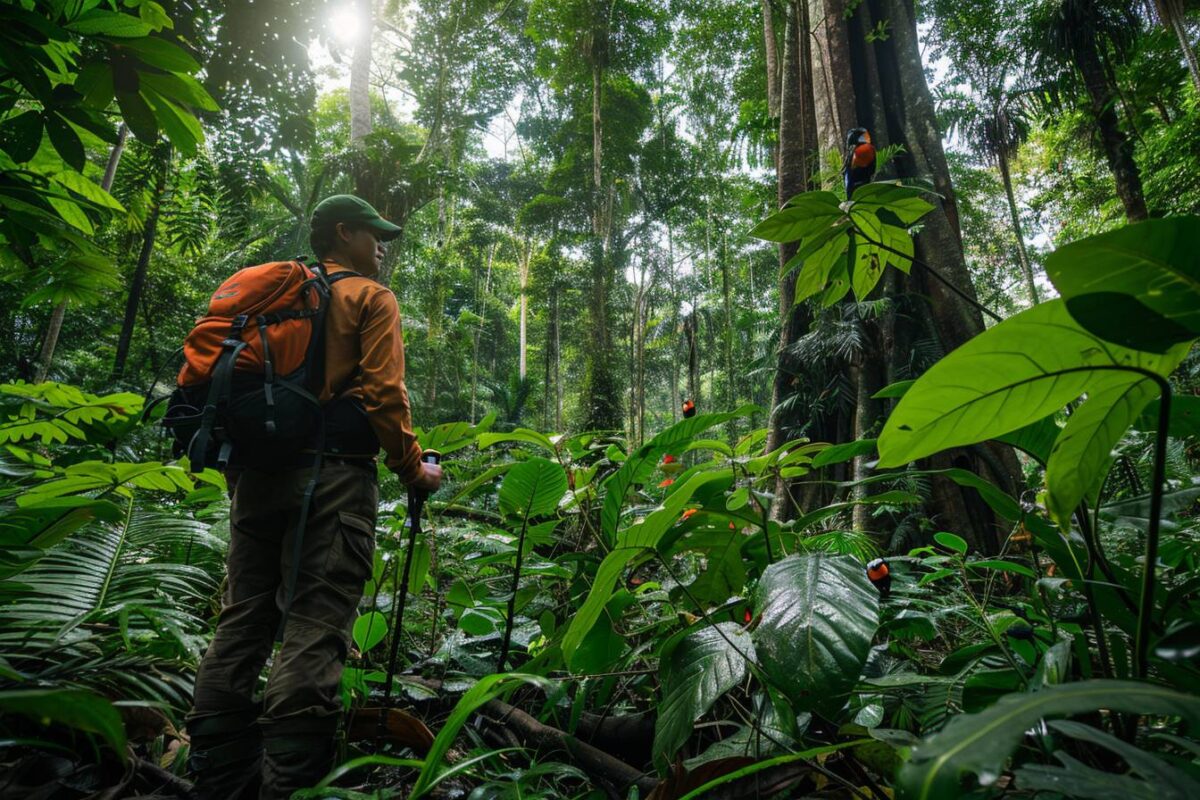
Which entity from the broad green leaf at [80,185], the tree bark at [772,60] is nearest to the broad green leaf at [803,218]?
the broad green leaf at [80,185]

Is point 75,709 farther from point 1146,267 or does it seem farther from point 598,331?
point 598,331

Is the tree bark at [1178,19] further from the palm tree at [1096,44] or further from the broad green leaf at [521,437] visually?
the broad green leaf at [521,437]

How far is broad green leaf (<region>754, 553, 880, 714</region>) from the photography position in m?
0.63

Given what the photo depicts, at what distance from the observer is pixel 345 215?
2029mm

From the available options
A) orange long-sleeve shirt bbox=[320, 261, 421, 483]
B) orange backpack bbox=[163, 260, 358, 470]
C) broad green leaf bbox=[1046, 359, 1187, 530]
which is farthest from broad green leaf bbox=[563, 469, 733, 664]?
orange backpack bbox=[163, 260, 358, 470]

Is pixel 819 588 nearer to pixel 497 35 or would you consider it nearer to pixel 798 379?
pixel 798 379

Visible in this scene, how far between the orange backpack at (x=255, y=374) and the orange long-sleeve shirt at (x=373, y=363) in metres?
0.04

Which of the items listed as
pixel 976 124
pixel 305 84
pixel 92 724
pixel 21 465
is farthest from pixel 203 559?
pixel 976 124

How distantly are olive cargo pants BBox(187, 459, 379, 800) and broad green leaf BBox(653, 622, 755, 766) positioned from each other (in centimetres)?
104

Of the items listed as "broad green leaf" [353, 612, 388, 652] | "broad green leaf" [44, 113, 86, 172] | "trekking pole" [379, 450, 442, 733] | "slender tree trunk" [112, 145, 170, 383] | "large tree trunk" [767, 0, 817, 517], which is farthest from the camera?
"slender tree trunk" [112, 145, 170, 383]

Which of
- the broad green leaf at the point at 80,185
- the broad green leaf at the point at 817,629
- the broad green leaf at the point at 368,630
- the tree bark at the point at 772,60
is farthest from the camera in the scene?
the tree bark at the point at 772,60

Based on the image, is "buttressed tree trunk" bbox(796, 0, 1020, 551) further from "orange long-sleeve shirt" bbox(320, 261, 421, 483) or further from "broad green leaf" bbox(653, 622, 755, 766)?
"orange long-sleeve shirt" bbox(320, 261, 421, 483)

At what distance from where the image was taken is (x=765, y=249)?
17.9m

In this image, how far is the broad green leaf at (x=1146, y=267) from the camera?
448 mm
